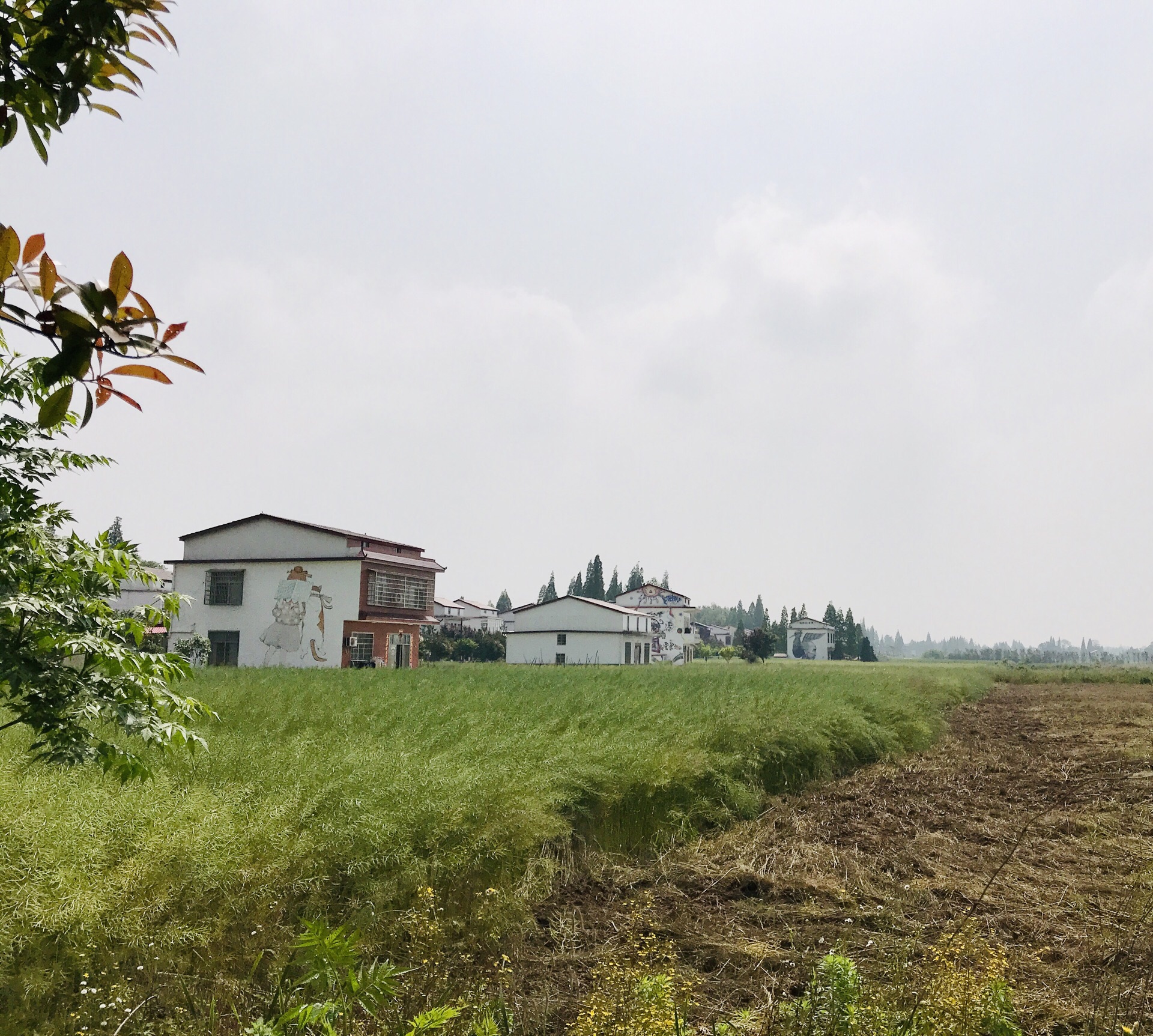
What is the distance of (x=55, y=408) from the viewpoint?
1145 mm

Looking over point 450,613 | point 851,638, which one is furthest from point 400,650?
point 851,638

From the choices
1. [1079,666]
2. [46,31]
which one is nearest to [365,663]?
[46,31]

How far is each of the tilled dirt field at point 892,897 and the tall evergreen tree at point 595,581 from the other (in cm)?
7120

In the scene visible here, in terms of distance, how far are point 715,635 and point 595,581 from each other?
31695 millimetres

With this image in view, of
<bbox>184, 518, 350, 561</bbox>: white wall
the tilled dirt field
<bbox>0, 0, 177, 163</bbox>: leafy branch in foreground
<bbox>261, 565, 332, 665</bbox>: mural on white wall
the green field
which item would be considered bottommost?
the tilled dirt field

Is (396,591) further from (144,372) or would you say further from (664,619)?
(664,619)

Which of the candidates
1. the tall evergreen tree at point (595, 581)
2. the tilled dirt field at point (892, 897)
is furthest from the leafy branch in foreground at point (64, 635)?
the tall evergreen tree at point (595, 581)

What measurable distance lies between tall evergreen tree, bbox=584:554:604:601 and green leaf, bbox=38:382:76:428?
80408 mm

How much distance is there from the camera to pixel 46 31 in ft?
5.26

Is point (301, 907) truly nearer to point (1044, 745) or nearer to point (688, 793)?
point (688, 793)

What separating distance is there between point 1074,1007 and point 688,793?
14.7ft

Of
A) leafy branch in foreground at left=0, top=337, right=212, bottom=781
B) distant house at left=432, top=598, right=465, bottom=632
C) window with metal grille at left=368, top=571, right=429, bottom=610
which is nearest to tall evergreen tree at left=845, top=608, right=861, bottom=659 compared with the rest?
distant house at left=432, top=598, right=465, bottom=632

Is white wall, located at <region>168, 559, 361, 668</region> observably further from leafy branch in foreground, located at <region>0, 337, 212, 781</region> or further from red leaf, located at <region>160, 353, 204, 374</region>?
red leaf, located at <region>160, 353, 204, 374</region>

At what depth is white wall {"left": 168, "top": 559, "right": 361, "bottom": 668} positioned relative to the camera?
90.5 feet
